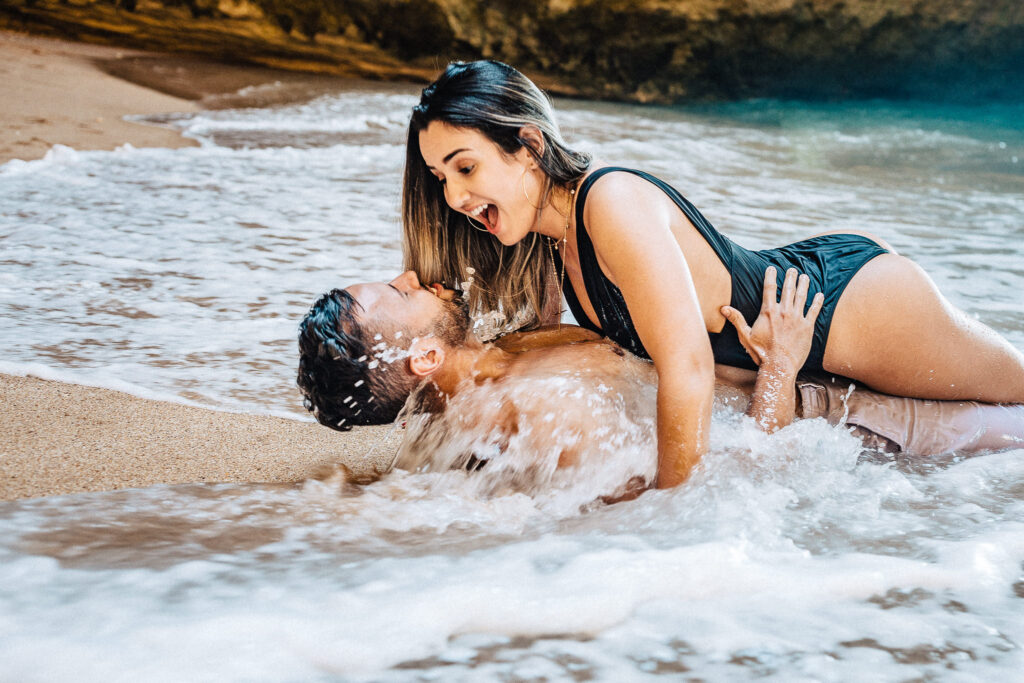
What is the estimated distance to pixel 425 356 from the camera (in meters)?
2.29

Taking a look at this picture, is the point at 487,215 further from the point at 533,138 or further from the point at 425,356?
the point at 425,356

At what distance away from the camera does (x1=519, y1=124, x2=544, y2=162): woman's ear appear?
220cm

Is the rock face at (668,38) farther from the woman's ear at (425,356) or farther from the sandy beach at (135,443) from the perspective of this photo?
the woman's ear at (425,356)

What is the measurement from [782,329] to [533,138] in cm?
83

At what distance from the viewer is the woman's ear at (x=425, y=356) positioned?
227cm

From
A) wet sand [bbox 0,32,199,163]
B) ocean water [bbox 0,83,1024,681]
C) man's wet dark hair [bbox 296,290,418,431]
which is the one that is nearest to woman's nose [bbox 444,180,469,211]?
man's wet dark hair [bbox 296,290,418,431]

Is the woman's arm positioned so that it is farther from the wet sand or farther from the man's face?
the wet sand

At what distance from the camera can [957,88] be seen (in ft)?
49.5

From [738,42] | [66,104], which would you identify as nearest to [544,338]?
[66,104]

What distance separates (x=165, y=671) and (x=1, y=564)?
459 mm

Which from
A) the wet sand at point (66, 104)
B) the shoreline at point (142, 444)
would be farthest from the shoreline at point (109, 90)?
the shoreline at point (142, 444)

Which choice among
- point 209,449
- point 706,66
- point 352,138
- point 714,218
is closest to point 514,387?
point 209,449

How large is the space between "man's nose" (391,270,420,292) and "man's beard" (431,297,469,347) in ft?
0.29

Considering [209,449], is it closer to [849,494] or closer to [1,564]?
[1,564]
